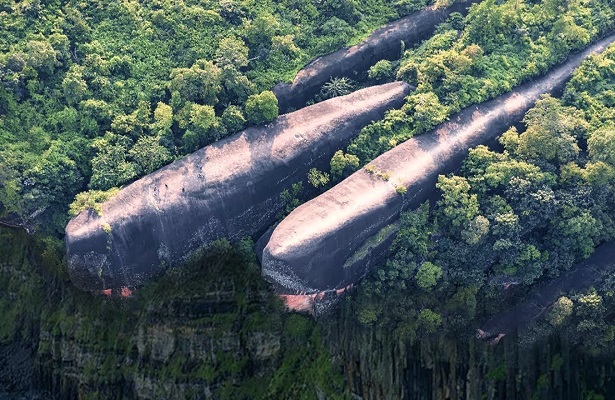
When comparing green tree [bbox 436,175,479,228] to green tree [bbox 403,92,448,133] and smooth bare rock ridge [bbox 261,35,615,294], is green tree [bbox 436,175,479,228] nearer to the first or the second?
smooth bare rock ridge [bbox 261,35,615,294]

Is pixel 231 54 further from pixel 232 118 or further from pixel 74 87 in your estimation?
pixel 74 87

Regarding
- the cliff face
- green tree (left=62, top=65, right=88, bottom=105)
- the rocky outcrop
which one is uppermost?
green tree (left=62, top=65, right=88, bottom=105)

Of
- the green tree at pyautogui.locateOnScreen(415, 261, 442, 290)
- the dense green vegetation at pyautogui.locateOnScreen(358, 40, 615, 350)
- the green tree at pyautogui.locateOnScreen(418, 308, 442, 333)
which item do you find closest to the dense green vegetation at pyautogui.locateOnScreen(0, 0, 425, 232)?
the dense green vegetation at pyautogui.locateOnScreen(358, 40, 615, 350)

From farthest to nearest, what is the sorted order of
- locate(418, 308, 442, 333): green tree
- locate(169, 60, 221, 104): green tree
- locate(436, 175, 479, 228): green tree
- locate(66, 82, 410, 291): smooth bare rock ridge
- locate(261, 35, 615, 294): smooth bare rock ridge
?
1. locate(169, 60, 221, 104): green tree
2. locate(436, 175, 479, 228): green tree
3. locate(418, 308, 442, 333): green tree
4. locate(66, 82, 410, 291): smooth bare rock ridge
5. locate(261, 35, 615, 294): smooth bare rock ridge

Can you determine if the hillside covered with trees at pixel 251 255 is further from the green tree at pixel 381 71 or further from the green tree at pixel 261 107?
the green tree at pixel 381 71

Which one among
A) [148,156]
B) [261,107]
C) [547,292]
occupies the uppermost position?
[261,107]

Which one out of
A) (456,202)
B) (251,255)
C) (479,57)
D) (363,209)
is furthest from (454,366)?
(479,57)
